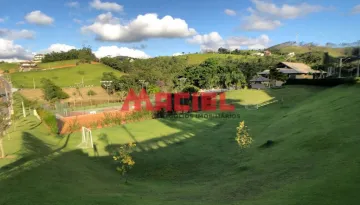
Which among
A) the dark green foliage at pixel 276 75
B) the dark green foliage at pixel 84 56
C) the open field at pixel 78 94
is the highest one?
the dark green foliage at pixel 84 56

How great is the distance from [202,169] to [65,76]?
83.4 m

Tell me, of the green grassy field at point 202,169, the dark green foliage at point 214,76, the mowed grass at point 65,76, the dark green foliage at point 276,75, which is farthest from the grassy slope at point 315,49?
the mowed grass at point 65,76

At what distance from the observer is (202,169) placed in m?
15.8

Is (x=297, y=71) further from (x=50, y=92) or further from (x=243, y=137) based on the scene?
(x=50, y=92)

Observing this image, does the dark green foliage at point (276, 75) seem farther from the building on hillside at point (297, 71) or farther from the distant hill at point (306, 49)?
the distant hill at point (306, 49)

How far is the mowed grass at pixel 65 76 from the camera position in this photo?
78125 mm

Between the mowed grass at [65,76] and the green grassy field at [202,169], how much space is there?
56.9 metres

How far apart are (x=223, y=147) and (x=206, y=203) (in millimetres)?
12051

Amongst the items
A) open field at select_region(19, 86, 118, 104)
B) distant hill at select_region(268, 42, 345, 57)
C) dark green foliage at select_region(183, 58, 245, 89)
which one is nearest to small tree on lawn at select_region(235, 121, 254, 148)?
open field at select_region(19, 86, 118, 104)

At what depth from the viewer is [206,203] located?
8344mm

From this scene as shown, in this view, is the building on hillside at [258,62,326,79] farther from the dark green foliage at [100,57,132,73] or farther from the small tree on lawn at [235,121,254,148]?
the dark green foliage at [100,57,132,73]

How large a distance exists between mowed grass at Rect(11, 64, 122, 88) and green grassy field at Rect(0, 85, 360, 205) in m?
56.9

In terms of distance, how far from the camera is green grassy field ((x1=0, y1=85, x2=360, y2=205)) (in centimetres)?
821

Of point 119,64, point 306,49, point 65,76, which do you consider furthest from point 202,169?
point 119,64
